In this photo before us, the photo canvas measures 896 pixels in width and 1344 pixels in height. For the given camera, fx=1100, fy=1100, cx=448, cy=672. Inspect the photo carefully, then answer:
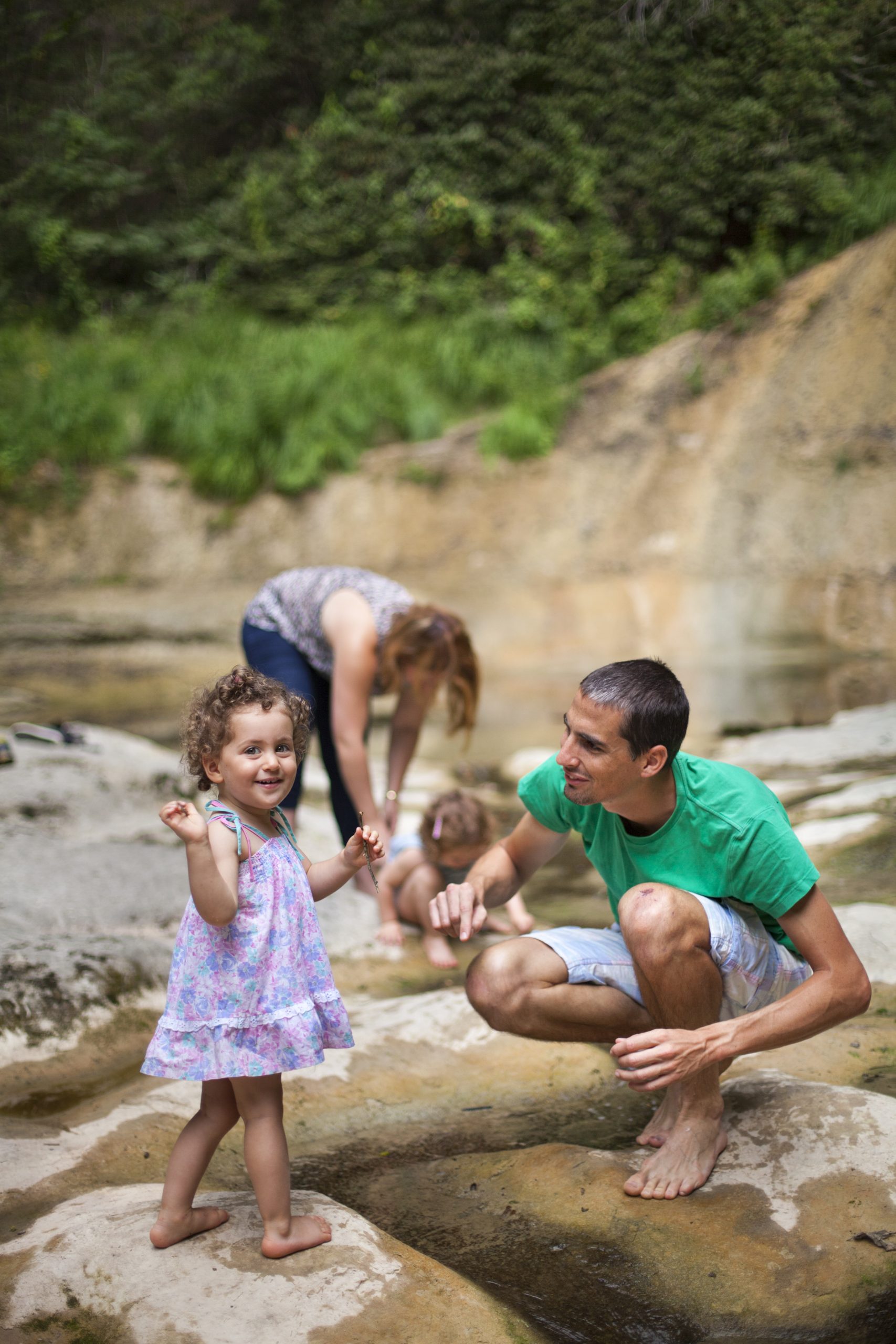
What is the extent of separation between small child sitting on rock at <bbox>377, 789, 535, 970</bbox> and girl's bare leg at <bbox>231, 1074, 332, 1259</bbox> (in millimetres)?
1564

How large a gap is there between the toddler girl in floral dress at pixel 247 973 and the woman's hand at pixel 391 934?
4.97 ft

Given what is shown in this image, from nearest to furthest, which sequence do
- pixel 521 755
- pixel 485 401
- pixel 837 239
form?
pixel 521 755 < pixel 837 239 < pixel 485 401

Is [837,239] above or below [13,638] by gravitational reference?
above

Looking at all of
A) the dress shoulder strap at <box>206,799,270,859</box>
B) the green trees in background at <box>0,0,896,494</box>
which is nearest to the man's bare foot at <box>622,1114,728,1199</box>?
the dress shoulder strap at <box>206,799,270,859</box>

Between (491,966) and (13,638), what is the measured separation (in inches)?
234

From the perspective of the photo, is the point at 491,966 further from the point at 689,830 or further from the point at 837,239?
the point at 837,239

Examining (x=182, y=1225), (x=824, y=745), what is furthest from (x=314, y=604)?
(x=824, y=745)

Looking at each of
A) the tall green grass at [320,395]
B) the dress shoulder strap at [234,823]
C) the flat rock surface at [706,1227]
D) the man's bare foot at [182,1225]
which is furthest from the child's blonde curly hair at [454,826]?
the tall green grass at [320,395]

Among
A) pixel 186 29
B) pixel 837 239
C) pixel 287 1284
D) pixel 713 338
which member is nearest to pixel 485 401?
pixel 713 338

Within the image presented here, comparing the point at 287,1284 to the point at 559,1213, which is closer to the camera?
the point at 287,1284

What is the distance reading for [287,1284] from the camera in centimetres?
166

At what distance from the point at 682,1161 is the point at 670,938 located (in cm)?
40

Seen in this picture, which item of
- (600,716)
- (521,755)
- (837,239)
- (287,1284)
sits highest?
(837,239)

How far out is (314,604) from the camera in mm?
3348
